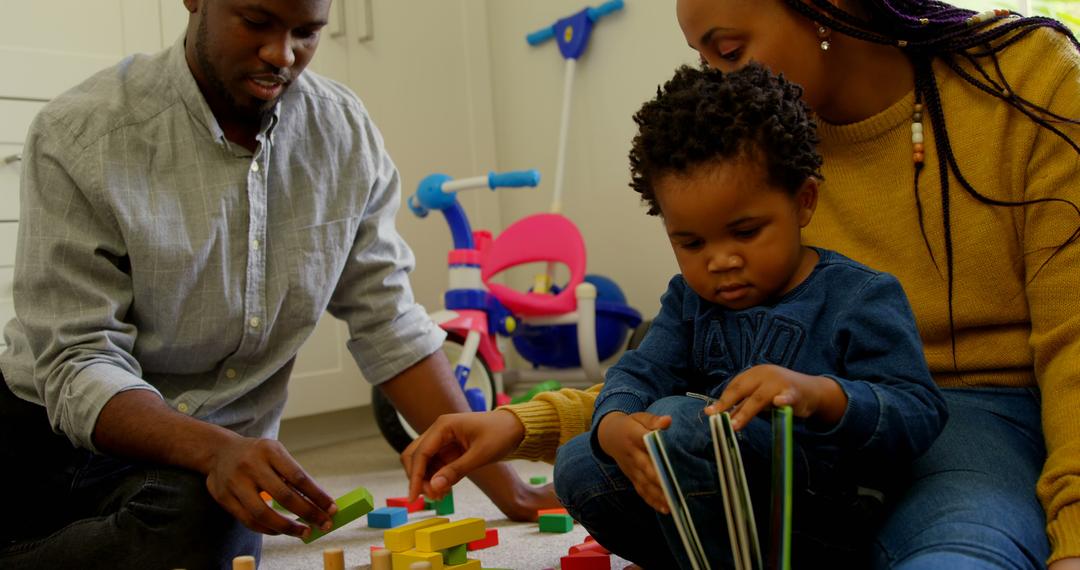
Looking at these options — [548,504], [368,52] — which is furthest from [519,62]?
[548,504]

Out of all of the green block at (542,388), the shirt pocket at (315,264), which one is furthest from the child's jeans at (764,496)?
the green block at (542,388)

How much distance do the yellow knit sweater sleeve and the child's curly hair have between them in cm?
29

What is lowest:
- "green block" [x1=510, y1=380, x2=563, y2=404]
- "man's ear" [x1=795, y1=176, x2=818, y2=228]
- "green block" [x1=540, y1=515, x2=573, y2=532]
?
"green block" [x1=510, y1=380, x2=563, y2=404]

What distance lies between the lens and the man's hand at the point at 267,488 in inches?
39.3

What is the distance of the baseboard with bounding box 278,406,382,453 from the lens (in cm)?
267

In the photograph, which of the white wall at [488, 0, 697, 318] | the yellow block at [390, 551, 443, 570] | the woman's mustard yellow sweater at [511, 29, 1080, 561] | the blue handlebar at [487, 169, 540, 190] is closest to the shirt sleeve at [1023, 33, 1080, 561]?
the woman's mustard yellow sweater at [511, 29, 1080, 561]

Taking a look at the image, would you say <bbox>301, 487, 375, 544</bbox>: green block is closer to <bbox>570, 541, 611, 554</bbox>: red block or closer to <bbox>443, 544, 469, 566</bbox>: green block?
<bbox>443, 544, 469, 566</bbox>: green block

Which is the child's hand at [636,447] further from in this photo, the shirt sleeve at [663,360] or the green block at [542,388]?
the green block at [542,388]

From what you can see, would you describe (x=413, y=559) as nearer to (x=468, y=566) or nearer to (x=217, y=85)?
(x=468, y=566)

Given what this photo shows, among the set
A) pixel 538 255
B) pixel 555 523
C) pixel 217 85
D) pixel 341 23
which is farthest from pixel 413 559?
pixel 341 23

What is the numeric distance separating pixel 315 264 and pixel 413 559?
47 cm

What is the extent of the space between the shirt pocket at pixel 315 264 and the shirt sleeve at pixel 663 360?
1.55 ft

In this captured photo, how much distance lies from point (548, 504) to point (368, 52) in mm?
1650

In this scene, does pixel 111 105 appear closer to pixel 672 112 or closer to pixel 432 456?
pixel 432 456
